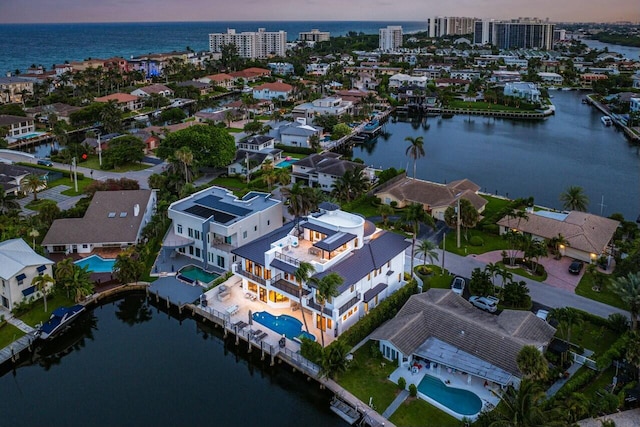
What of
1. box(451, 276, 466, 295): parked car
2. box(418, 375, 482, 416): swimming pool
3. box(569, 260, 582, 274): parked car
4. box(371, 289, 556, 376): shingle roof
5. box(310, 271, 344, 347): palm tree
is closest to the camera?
box(418, 375, 482, 416): swimming pool

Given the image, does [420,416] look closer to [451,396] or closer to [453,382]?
[451,396]

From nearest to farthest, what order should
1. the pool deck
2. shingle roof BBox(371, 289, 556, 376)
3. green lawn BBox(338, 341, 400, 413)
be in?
the pool deck < green lawn BBox(338, 341, 400, 413) < shingle roof BBox(371, 289, 556, 376)

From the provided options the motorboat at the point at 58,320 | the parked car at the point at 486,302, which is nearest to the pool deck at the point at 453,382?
the parked car at the point at 486,302

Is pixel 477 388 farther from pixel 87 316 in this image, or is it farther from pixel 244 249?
pixel 87 316

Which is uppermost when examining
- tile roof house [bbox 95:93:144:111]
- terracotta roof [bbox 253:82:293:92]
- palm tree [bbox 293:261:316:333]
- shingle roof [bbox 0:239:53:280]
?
terracotta roof [bbox 253:82:293:92]

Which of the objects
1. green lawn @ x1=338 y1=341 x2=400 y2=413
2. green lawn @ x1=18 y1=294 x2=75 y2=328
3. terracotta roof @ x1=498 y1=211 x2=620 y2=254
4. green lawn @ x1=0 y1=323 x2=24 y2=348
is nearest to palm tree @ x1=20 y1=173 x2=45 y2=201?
green lawn @ x1=18 y1=294 x2=75 y2=328

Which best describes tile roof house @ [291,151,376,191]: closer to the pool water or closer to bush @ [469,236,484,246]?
bush @ [469,236,484,246]

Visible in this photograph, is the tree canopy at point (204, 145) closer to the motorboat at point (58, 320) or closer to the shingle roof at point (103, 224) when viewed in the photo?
the shingle roof at point (103, 224)
